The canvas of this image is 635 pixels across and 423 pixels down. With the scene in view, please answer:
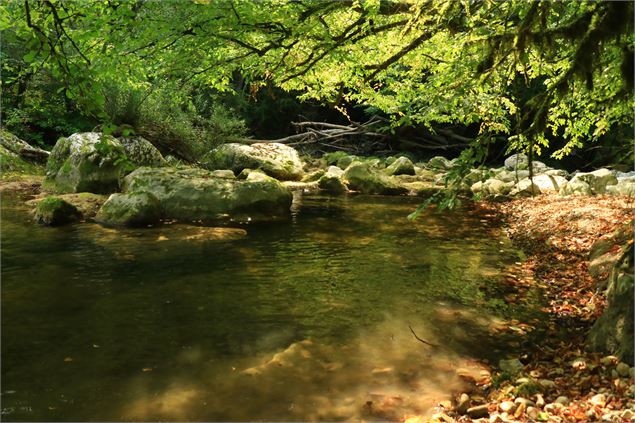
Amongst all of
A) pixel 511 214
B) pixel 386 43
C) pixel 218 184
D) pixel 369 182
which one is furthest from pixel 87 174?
pixel 511 214

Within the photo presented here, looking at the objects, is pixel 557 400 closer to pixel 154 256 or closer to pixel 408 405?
pixel 408 405

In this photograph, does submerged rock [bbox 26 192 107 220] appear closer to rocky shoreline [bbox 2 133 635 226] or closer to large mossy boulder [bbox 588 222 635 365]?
rocky shoreline [bbox 2 133 635 226]

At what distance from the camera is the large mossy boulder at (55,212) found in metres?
10.4

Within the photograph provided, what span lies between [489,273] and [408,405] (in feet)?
13.2

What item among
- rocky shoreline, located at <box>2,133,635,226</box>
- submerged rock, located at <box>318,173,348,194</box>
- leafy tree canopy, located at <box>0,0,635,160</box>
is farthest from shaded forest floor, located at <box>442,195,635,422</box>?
submerged rock, located at <box>318,173,348,194</box>

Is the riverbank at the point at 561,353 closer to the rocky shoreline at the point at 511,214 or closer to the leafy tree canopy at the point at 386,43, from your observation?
the rocky shoreline at the point at 511,214

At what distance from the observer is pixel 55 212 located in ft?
34.2

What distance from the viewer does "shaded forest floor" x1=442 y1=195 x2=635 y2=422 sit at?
11.1ft

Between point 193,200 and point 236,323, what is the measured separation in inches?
262

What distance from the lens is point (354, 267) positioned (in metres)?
7.64

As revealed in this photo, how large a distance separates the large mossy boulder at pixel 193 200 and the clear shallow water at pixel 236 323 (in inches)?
40.8

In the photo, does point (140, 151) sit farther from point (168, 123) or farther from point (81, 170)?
point (168, 123)

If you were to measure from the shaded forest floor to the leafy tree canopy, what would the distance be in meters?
1.97

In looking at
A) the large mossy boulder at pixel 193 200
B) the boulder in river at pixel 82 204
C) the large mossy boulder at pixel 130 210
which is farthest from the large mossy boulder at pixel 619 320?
the boulder in river at pixel 82 204
